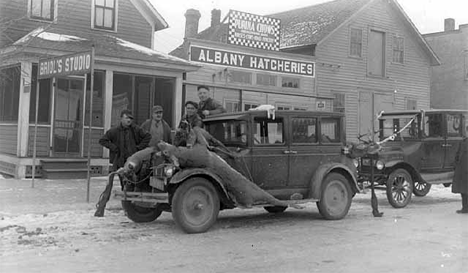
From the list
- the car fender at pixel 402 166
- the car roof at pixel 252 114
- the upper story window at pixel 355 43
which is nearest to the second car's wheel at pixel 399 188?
the car fender at pixel 402 166

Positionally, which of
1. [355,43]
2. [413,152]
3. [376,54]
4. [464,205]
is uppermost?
[355,43]

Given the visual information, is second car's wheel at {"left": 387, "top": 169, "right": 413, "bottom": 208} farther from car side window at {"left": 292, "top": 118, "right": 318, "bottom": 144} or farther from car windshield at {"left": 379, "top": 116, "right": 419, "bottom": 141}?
car side window at {"left": 292, "top": 118, "right": 318, "bottom": 144}

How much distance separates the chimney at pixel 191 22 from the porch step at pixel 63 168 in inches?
426

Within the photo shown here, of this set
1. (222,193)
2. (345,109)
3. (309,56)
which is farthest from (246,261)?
(345,109)

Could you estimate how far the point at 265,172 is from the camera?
26.4ft

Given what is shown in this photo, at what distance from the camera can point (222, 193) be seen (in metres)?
7.61

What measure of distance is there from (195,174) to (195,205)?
1.50 ft

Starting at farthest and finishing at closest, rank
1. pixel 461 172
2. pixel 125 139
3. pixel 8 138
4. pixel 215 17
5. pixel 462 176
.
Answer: pixel 215 17
pixel 8 138
pixel 461 172
pixel 462 176
pixel 125 139

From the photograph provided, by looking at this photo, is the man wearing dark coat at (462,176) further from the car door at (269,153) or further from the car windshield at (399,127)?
the car door at (269,153)

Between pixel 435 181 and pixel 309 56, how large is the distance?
34.9 ft

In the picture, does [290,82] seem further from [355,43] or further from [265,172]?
[265,172]

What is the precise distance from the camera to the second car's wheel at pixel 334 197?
8.59 meters

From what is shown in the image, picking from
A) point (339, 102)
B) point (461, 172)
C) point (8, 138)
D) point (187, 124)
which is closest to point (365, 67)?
point (339, 102)

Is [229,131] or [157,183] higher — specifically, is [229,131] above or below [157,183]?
above
